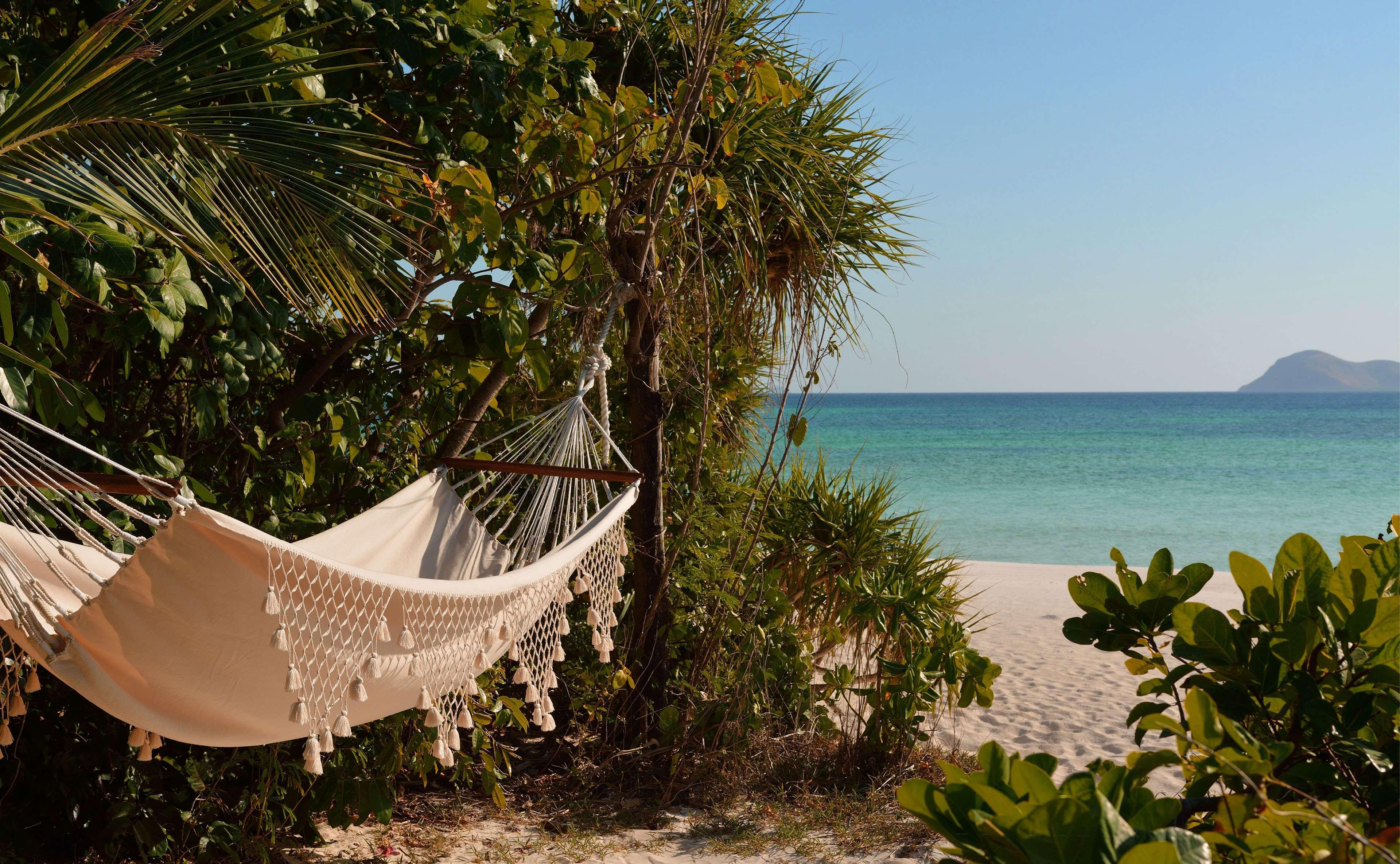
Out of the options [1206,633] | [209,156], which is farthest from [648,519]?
[1206,633]

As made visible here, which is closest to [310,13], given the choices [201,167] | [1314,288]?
[201,167]

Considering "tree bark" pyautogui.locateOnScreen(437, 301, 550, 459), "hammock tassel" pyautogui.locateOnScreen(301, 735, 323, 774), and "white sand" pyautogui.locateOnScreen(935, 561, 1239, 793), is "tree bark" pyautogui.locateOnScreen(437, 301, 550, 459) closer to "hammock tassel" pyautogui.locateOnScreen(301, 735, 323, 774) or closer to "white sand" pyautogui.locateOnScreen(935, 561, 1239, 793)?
"hammock tassel" pyautogui.locateOnScreen(301, 735, 323, 774)

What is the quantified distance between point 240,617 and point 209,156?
67 cm

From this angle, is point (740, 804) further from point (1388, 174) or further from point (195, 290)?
point (1388, 174)

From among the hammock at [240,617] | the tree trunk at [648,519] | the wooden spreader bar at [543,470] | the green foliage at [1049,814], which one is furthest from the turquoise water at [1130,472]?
the green foliage at [1049,814]

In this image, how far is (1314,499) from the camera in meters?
14.0

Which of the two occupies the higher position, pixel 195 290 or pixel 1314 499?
pixel 195 290

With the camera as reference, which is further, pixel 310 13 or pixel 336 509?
pixel 336 509

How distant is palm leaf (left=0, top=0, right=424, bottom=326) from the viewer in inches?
42.4

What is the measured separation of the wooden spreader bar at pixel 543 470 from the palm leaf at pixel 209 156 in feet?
1.43

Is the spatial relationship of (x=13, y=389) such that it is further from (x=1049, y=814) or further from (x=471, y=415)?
(x=1049, y=814)

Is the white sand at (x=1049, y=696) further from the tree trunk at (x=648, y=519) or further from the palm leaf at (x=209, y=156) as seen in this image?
the palm leaf at (x=209, y=156)

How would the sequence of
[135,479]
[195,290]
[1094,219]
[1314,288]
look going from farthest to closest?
[1094,219] < [1314,288] < [195,290] < [135,479]

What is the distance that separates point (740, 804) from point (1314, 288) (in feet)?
16.4
